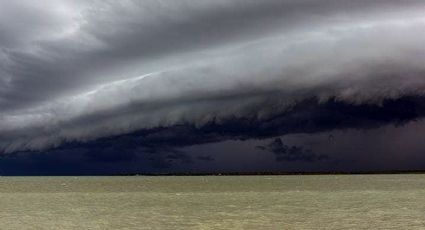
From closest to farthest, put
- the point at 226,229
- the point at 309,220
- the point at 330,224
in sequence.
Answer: the point at 226,229, the point at 330,224, the point at 309,220

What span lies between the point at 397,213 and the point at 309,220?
12.6m

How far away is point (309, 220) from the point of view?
1925 inches

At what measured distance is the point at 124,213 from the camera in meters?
59.7

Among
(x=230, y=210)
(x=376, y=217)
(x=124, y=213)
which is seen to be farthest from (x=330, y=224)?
(x=124, y=213)

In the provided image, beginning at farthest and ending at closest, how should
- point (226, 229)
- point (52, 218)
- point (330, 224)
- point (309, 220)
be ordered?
point (52, 218) < point (309, 220) < point (330, 224) < point (226, 229)

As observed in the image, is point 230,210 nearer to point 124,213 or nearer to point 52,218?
point 124,213

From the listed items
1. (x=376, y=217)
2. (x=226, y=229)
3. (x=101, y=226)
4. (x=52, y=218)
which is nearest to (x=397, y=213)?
(x=376, y=217)

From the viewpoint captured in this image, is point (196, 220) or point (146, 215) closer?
point (196, 220)

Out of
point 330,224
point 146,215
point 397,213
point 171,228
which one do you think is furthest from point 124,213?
point 397,213

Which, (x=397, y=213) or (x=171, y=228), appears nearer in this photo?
(x=171, y=228)

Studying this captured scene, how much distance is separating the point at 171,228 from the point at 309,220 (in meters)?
13.9

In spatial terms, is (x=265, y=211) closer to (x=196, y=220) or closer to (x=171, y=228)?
(x=196, y=220)

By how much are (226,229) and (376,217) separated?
17469 millimetres

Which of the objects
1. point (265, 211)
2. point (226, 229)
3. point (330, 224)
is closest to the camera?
point (226, 229)
